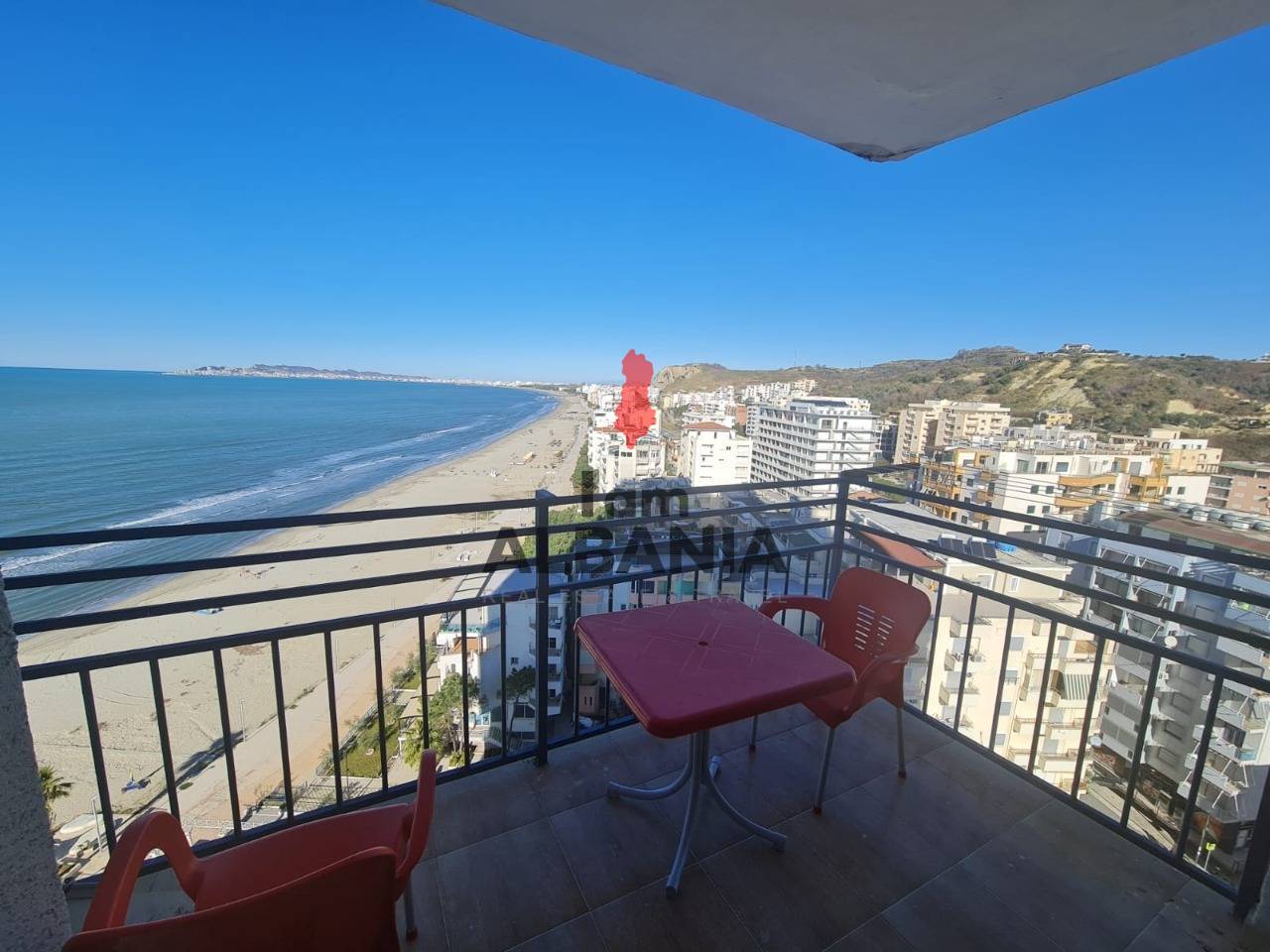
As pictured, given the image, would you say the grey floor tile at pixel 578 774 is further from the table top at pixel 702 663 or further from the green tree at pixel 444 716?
the green tree at pixel 444 716

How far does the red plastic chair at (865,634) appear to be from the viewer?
5.74 ft

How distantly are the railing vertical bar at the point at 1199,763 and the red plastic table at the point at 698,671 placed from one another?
116 centimetres

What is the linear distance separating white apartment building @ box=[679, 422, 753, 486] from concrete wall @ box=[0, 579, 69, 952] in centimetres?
1417

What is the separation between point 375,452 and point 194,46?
22895 mm

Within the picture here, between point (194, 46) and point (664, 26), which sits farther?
point (194, 46)

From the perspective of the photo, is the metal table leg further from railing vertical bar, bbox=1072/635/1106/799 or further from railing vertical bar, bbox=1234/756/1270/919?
railing vertical bar, bbox=1234/756/1270/919

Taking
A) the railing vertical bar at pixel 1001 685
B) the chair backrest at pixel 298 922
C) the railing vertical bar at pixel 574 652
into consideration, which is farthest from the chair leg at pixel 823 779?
the chair backrest at pixel 298 922

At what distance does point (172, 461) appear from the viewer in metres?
23.9

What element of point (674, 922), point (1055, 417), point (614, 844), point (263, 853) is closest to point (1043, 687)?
point (674, 922)

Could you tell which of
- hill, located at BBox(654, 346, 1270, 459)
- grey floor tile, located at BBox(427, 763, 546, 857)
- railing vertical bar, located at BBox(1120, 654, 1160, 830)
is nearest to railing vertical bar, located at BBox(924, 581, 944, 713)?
railing vertical bar, located at BBox(1120, 654, 1160, 830)

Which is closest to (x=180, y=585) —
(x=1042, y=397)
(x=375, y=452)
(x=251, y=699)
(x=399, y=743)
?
(x=251, y=699)

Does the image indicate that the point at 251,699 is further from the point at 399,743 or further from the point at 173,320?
the point at 173,320

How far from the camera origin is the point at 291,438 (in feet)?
106

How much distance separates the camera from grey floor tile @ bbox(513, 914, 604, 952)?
4.42 ft
